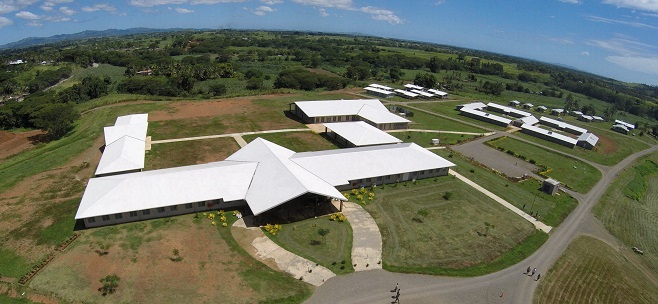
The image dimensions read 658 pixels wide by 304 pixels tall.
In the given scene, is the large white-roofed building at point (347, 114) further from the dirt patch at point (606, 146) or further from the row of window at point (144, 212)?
the dirt patch at point (606, 146)

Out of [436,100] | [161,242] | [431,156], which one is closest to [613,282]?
[431,156]

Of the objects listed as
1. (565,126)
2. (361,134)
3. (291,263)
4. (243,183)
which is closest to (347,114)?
(361,134)

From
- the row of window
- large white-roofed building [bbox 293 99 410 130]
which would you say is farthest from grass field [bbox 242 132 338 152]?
the row of window

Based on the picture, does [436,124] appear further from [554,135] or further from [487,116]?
[554,135]

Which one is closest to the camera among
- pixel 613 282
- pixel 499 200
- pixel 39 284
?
pixel 39 284

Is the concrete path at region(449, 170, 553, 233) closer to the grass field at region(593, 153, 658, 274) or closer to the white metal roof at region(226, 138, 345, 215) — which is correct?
the grass field at region(593, 153, 658, 274)

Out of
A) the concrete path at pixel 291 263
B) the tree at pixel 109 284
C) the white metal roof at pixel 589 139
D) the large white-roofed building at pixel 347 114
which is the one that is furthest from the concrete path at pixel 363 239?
the white metal roof at pixel 589 139

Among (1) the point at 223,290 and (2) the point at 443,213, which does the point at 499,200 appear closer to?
(2) the point at 443,213
